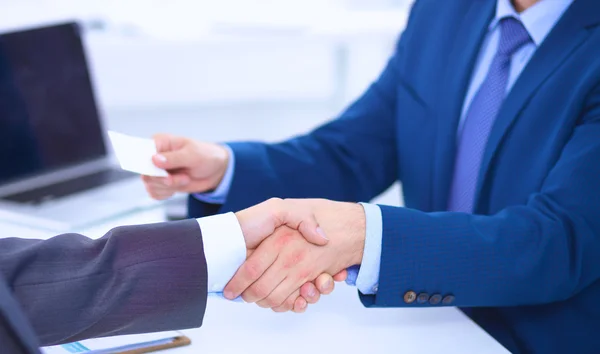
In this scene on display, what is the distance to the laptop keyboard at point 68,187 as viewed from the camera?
5.53 ft

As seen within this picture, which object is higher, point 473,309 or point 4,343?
point 4,343

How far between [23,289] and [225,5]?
199cm

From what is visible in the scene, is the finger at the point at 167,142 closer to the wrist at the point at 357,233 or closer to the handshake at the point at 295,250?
the handshake at the point at 295,250

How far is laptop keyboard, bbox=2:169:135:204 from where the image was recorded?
1.69m

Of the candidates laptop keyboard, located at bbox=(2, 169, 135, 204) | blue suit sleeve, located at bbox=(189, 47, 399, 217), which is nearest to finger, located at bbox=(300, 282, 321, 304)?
blue suit sleeve, located at bbox=(189, 47, 399, 217)

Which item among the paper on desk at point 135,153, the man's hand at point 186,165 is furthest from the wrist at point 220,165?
the paper on desk at point 135,153

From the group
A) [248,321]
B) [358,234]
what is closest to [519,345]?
[358,234]

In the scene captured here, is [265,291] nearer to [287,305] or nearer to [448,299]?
[287,305]

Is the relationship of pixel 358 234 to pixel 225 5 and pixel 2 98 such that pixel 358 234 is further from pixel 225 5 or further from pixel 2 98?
pixel 225 5

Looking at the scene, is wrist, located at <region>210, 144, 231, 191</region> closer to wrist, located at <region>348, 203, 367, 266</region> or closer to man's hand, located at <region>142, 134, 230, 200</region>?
man's hand, located at <region>142, 134, 230, 200</region>

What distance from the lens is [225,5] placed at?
2.76 meters

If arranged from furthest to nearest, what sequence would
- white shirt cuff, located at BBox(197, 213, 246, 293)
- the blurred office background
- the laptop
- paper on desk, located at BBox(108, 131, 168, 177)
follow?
the blurred office background < the laptop < paper on desk, located at BBox(108, 131, 168, 177) < white shirt cuff, located at BBox(197, 213, 246, 293)

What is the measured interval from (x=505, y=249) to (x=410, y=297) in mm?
170

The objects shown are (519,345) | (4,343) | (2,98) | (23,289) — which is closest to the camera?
(4,343)
